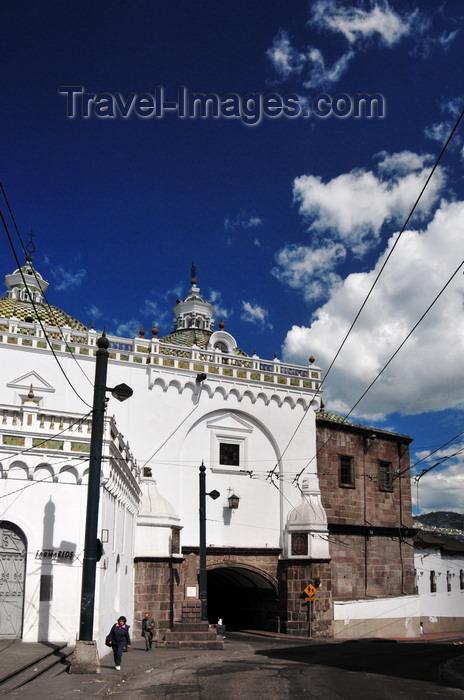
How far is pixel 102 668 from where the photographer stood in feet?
44.6

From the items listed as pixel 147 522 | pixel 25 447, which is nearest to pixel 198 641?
pixel 147 522

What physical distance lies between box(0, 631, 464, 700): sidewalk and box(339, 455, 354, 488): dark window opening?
13.1 m

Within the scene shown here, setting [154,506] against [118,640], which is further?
[154,506]

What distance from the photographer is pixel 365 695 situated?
11.3 meters

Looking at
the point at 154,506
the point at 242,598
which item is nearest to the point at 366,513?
the point at 242,598

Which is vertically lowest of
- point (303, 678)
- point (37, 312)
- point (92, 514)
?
point (303, 678)

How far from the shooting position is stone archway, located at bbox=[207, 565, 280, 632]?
1153 inches

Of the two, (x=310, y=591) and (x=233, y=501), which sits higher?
(x=233, y=501)

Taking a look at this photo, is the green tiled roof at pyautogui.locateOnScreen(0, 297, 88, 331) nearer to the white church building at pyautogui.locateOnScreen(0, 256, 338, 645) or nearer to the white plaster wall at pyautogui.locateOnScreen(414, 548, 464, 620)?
the white church building at pyautogui.locateOnScreen(0, 256, 338, 645)

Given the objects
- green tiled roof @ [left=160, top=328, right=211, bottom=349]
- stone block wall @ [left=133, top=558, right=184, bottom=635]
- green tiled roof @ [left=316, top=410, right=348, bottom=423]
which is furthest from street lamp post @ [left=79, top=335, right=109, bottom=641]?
green tiled roof @ [left=316, top=410, right=348, bottom=423]

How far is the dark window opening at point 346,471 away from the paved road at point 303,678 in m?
12.3

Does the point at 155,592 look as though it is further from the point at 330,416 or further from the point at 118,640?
the point at 330,416

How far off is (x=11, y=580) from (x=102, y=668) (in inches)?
108

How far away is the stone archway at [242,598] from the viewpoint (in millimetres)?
29281
